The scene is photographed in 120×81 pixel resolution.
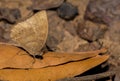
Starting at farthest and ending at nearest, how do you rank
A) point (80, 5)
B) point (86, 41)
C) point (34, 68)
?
point (80, 5), point (86, 41), point (34, 68)

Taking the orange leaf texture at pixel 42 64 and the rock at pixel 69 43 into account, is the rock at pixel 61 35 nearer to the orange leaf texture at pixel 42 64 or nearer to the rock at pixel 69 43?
the rock at pixel 69 43

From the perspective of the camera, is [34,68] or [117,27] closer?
[34,68]

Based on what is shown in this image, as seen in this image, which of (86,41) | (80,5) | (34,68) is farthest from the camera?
(80,5)

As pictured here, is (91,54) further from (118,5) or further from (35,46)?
(118,5)

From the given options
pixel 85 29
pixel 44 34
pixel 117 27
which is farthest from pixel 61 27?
pixel 44 34

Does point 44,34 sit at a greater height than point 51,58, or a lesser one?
greater

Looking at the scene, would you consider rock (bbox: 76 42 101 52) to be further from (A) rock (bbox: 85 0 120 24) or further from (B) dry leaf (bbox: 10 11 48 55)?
(B) dry leaf (bbox: 10 11 48 55)

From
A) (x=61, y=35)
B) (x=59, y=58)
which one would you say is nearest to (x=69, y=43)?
(x=61, y=35)

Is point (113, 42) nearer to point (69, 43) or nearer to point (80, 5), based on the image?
point (69, 43)
